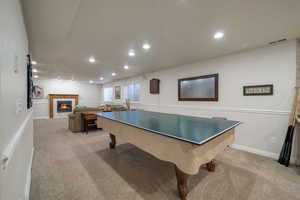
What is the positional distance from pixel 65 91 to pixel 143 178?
8620mm

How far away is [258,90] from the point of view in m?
→ 2.84

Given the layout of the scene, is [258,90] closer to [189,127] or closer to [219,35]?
[219,35]

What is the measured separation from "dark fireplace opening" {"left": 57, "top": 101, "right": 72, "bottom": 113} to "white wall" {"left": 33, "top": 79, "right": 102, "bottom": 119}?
0.60 metres

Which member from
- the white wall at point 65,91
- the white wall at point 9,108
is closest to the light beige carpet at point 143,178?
the white wall at point 9,108

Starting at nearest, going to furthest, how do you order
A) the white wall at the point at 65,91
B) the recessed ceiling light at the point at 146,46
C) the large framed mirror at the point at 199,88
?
the recessed ceiling light at the point at 146,46 → the large framed mirror at the point at 199,88 → the white wall at the point at 65,91

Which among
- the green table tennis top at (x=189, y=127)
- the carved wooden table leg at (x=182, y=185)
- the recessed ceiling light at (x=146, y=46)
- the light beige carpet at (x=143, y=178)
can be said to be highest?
the recessed ceiling light at (x=146, y=46)

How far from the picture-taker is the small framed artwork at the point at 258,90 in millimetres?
2705

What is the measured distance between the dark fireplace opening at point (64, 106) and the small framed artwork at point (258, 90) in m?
9.36

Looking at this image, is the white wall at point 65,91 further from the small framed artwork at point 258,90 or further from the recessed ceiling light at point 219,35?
the small framed artwork at point 258,90

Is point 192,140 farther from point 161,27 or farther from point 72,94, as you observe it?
point 72,94

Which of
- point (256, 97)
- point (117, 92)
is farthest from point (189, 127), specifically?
point (117, 92)

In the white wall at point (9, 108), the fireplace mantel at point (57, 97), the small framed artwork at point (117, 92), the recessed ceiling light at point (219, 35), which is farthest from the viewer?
the small framed artwork at point (117, 92)

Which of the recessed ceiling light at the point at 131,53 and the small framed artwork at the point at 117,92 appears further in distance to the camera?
the small framed artwork at the point at 117,92

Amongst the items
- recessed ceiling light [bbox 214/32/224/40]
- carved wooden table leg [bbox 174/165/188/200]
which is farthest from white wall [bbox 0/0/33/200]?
recessed ceiling light [bbox 214/32/224/40]
